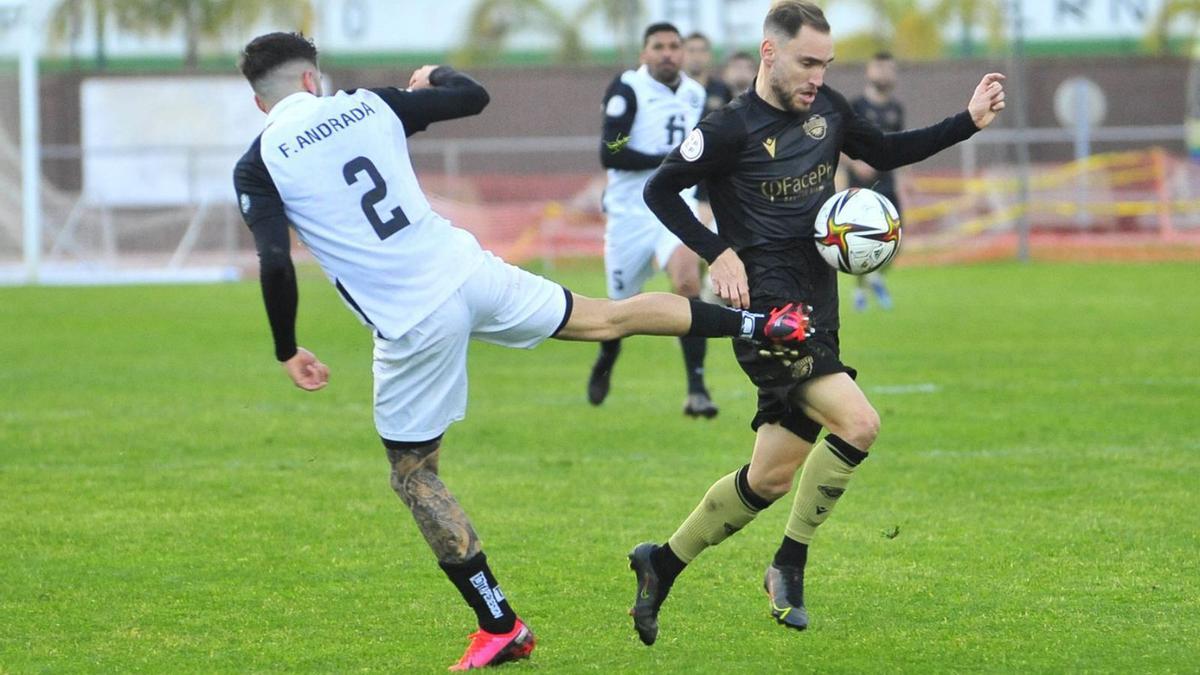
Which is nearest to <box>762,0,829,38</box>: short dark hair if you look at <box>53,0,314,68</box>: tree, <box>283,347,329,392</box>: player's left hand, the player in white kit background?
the player in white kit background

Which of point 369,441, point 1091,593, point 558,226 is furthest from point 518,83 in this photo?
point 1091,593

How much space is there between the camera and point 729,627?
5848mm

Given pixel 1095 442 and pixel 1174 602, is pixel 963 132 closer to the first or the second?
pixel 1174 602

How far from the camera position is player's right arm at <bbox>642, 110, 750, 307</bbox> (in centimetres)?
573

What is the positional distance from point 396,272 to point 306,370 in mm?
414

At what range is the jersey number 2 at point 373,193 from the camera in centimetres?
527

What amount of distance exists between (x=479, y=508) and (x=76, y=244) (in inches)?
857

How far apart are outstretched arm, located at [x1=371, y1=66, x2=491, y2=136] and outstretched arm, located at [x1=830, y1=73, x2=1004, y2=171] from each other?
4.38 feet

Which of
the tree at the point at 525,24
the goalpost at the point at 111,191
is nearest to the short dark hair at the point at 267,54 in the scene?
the goalpost at the point at 111,191

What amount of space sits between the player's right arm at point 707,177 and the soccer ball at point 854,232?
1.02 ft

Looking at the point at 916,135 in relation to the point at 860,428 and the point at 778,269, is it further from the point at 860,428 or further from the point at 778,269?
the point at 860,428

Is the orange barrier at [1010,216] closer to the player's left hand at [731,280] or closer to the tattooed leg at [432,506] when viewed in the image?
the player's left hand at [731,280]

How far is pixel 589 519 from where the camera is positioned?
25.3 ft

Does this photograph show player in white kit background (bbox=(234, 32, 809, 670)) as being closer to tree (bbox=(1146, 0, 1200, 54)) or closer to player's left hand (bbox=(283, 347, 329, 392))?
player's left hand (bbox=(283, 347, 329, 392))
